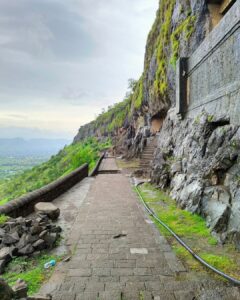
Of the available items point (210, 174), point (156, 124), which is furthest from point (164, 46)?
point (210, 174)

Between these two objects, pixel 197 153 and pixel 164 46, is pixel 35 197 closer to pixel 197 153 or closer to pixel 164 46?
pixel 197 153

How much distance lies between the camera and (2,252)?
4.73m

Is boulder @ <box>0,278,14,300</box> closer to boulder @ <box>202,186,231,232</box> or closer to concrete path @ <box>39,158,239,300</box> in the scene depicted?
concrete path @ <box>39,158,239,300</box>

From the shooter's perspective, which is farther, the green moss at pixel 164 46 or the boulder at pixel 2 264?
the green moss at pixel 164 46

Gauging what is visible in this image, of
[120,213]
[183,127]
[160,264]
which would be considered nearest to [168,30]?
[183,127]

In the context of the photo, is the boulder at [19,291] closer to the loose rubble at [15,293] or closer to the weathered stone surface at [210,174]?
the loose rubble at [15,293]

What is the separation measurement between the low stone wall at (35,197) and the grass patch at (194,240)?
3.70m

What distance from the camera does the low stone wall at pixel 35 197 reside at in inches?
279

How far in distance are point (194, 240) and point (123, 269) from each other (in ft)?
6.44

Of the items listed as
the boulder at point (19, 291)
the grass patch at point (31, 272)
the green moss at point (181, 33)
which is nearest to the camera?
the boulder at point (19, 291)

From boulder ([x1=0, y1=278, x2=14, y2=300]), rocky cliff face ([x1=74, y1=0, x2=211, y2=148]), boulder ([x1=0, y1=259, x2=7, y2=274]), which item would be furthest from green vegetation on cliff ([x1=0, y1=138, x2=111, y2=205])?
boulder ([x1=0, y1=278, x2=14, y2=300])

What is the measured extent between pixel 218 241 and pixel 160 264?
1.53 m

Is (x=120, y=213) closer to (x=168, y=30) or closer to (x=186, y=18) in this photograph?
(x=186, y=18)

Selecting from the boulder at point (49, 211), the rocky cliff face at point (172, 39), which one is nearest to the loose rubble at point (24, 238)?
the boulder at point (49, 211)
